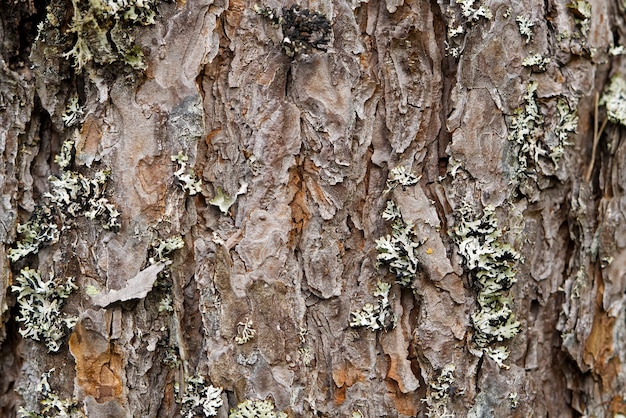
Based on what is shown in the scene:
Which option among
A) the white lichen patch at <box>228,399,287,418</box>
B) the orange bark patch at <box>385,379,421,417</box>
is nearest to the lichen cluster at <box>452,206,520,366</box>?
the orange bark patch at <box>385,379,421,417</box>

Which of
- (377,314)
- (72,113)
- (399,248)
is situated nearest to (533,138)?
(399,248)

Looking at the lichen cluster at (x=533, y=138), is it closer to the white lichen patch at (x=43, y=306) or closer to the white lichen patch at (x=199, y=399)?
the white lichen patch at (x=199, y=399)

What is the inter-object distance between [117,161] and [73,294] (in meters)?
0.37

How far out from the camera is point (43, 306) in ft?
5.25

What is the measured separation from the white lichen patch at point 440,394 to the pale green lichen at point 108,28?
109 cm

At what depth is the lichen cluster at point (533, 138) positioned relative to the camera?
5.36ft

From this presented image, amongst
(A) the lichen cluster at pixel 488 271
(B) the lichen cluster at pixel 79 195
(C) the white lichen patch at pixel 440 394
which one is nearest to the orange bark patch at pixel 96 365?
(B) the lichen cluster at pixel 79 195

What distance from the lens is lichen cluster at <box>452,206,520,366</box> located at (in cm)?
161

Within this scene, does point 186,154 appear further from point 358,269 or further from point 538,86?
point 538,86

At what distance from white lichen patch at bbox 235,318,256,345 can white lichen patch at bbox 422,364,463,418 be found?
0.49 meters

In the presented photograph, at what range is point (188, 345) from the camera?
1586 mm

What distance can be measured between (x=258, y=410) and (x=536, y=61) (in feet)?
3.81

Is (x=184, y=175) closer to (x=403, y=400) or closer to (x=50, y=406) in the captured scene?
(x=50, y=406)

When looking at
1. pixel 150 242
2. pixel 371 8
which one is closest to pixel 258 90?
pixel 371 8
